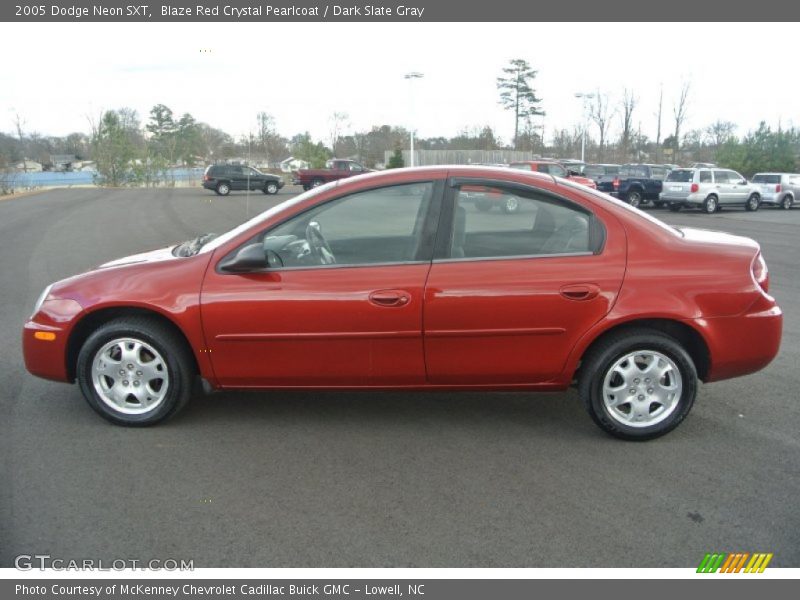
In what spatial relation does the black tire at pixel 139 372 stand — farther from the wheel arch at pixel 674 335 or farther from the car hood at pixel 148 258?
the wheel arch at pixel 674 335

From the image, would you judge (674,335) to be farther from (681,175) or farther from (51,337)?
(681,175)

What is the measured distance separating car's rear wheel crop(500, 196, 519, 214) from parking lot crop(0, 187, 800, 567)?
138 centimetres

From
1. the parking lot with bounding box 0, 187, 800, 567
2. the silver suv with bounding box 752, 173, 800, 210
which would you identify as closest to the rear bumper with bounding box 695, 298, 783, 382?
the parking lot with bounding box 0, 187, 800, 567

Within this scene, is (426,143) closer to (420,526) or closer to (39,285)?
(39,285)

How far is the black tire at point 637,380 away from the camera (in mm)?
3975

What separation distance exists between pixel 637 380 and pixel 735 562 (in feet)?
4.25

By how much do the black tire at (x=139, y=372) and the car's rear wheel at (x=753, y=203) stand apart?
26.0 metres

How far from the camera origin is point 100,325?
14.2 feet

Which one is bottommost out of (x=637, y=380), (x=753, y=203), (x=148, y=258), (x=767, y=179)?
(x=637, y=380)

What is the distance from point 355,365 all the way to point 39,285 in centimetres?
711

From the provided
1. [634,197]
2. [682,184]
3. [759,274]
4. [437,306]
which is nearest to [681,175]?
[682,184]

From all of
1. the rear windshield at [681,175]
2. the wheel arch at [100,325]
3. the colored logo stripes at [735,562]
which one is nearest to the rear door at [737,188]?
the rear windshield at [681,175]

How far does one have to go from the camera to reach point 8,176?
37.1m

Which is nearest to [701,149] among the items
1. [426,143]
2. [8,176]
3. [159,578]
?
[426,143]
